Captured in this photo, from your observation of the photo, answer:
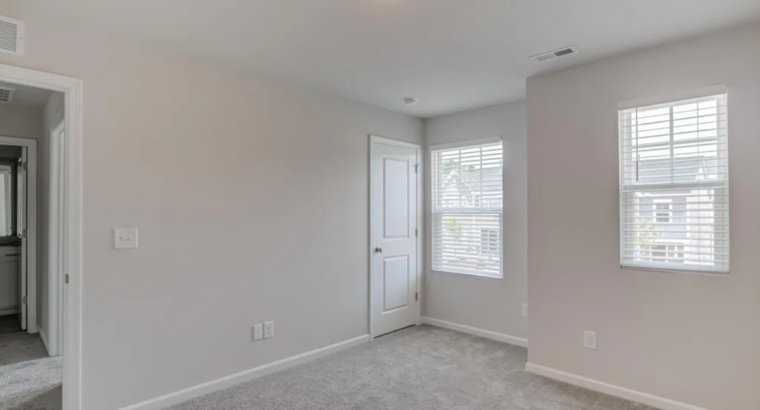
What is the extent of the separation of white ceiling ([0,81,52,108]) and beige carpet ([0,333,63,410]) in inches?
91.0

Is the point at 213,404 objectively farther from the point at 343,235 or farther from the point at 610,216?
the point at 610,216

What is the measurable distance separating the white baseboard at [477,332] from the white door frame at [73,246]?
336cm

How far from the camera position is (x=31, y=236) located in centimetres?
439

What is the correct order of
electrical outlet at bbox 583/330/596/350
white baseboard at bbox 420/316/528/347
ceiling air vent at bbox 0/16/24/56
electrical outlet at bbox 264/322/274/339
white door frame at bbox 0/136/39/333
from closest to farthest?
1. ceiling air vent at bbox 0/16/24/56
2. electrical outlet at bbox 583/330/596/350
3. electrical outlet at bbox 264/322/274/339
4. white baseboard at bbox 420/316/528/347
5. white door frame at bbox 0/136/39/333

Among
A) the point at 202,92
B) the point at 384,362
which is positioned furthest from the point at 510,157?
the point at 202,92

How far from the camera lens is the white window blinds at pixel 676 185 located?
101 inches

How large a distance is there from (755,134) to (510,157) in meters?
1.96

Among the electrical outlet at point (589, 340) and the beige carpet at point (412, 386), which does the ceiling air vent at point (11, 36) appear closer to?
the beige carpet at point (412, 386)

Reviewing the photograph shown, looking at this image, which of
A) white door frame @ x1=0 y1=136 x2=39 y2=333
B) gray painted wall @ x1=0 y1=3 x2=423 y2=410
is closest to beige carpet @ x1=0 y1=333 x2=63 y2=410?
white door frame @ x1=0 y1=136 x2=39 y2=333

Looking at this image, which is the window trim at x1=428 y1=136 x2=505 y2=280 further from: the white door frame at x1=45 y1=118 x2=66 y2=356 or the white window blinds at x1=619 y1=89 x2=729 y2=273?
the white door frame at x1=45 y1=118 x2=66 y2=356

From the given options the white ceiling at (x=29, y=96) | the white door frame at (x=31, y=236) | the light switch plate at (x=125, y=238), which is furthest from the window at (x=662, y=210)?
the white door frame at (x=31, y=236)

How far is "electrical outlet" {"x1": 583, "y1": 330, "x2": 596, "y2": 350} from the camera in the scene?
3029mm

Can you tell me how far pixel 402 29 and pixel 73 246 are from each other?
91.3 inches

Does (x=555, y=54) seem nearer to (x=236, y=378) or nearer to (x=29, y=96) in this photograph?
(x=236, y=378)
